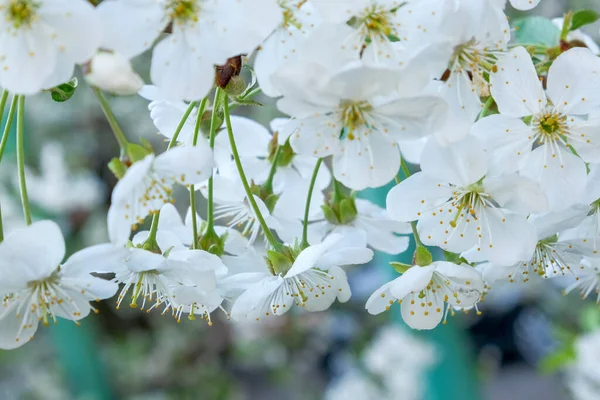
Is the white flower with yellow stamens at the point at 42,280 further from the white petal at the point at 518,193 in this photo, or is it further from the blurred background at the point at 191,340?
the blurred background at the point at 191,340

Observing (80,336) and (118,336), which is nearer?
(80,336)

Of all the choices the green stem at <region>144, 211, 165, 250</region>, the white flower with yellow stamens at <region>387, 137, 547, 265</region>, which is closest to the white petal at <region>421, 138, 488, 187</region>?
the white flower with yellow stamens at <region>387, 137, 547, 265</region>

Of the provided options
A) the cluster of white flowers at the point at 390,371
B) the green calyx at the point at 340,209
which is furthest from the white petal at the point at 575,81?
the cluster of white flowers at the point at 390,371

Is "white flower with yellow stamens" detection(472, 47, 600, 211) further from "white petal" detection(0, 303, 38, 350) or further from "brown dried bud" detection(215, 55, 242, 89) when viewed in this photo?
"white petal" detection(0, 303, 38, 350)

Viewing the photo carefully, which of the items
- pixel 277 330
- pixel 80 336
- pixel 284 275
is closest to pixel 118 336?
pixel 80 336

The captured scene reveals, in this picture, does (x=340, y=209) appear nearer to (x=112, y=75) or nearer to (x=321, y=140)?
(x=321, y=140)

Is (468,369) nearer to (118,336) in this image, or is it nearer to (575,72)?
(575,72)
